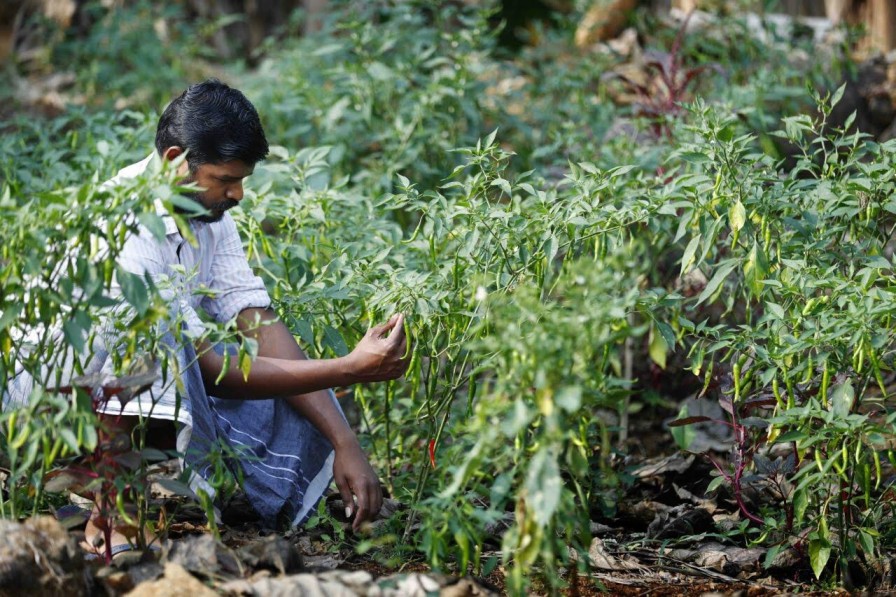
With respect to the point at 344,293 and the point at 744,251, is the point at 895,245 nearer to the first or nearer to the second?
the point at 744,251

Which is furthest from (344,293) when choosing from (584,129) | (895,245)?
(895,245)

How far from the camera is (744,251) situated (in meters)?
2.57

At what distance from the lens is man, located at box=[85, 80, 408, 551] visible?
2.38 meters

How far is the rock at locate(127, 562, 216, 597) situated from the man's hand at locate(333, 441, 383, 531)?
2.51 feet

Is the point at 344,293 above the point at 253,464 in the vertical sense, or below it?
above

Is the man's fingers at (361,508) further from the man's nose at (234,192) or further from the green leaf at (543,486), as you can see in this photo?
the green leaf at (543,486)

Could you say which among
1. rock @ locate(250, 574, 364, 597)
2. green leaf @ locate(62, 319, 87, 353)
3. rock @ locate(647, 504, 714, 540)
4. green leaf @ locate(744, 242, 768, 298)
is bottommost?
rock @ locate(647, 504, 714, 540)

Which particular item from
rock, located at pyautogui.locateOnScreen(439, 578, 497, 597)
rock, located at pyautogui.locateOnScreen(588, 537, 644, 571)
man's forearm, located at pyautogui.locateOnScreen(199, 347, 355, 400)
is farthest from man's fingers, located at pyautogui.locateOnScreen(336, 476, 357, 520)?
rock, located at pyautogui.locateOnScreen(439, 578, 497, 597)

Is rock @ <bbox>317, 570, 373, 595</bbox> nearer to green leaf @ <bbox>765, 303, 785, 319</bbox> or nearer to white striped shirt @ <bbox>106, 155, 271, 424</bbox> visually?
white striped shirt @ <bbox>106, 155, 271, 424</bbox>

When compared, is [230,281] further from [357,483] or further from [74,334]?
[74,334]

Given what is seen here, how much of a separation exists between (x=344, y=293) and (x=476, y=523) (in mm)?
764

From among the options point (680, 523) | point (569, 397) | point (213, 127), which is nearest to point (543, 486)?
point (569, 397)

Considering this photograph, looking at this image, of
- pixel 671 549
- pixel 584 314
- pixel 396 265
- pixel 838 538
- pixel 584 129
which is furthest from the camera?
pixel 584 129

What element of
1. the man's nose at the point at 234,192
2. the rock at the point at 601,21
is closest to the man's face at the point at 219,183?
the man's nose at the point at 234,192
